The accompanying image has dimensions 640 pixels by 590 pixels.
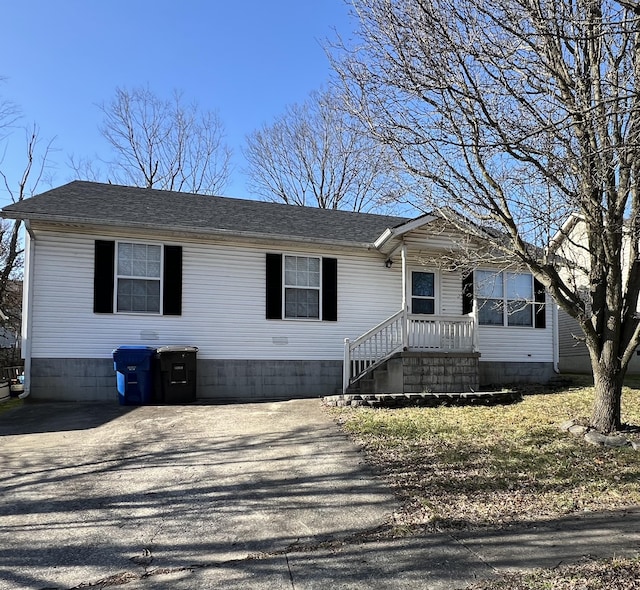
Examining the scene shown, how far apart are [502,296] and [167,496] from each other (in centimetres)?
1004

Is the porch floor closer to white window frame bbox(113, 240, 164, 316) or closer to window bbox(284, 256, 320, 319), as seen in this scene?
window bbox(284, 256, 320, 319)

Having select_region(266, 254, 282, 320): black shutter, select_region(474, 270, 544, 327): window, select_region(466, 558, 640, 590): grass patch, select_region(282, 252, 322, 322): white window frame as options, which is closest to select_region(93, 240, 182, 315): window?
select_region(266, 254, 282, 320): black shutter

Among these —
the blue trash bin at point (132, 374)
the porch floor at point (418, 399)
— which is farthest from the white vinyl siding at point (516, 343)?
the blue trash bin at point (132, 374)

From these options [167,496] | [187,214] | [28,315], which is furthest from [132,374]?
[167,496]

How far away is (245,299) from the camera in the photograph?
35.6 ft

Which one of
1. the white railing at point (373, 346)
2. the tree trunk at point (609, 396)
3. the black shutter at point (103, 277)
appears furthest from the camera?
the white railing at point (373, 346)

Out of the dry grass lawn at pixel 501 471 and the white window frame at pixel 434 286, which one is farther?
the white window frame at pixel 434 286

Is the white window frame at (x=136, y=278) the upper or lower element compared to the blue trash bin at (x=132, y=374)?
upper

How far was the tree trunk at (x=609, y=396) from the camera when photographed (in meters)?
6.52

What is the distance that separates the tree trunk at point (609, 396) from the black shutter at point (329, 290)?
5.82 m

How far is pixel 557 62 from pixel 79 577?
6826 mm

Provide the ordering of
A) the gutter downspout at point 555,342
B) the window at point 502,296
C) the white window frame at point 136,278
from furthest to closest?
the gutter downspout at point 555,342 < the window at point 502,296 < the white window frame at point 136,278

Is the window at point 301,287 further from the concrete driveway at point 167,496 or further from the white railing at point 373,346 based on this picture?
the concrete driveway at point 167,496

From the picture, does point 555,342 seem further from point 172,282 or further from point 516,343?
point 172,282
